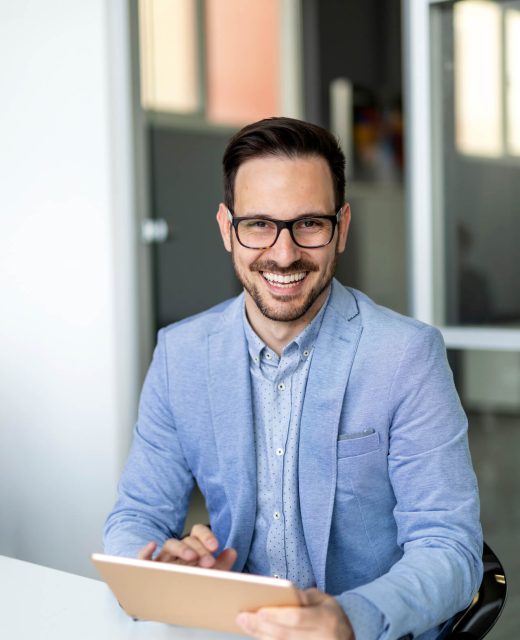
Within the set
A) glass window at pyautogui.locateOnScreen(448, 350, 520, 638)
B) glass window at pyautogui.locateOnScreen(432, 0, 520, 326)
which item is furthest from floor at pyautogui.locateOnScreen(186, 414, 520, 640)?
glass window at pyautogui.locateOnScreen(432, 0, 520, 326)

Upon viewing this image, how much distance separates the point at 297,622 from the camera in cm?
115

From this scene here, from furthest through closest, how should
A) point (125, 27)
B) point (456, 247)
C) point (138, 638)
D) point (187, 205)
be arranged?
point (187, 205) < point (125, 27) < point (456, 247) < point (138, 638)

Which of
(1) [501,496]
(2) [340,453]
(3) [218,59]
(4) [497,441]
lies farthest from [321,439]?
(3) [218,59]

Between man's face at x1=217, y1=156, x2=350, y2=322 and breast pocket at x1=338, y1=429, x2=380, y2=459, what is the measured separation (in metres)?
0.25

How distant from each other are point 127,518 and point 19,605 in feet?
1.00

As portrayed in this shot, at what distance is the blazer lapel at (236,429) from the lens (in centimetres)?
173

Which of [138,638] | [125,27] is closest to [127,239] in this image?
[125,27]

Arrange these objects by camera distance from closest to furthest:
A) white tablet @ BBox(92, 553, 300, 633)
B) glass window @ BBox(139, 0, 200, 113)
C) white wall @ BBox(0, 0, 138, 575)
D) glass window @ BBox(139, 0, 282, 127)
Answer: white tablet @ BBox(92, 553, 300, 633) < white wall @ BBox(0, 0, 138, 575) < glass window @ BBox(139, 0, 200, 113) < glass window @ BBox(139, 0, 282, 127)

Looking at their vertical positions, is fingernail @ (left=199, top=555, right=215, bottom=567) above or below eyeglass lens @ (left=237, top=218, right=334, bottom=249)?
below

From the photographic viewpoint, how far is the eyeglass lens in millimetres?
1679

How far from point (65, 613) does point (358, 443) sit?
57 cm

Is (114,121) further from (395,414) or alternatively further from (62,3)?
(395,414)

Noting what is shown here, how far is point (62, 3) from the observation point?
114 inches

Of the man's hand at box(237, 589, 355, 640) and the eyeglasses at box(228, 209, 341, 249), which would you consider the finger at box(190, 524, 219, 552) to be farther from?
the eyeglasses at box(228, 209, 341, 249)
